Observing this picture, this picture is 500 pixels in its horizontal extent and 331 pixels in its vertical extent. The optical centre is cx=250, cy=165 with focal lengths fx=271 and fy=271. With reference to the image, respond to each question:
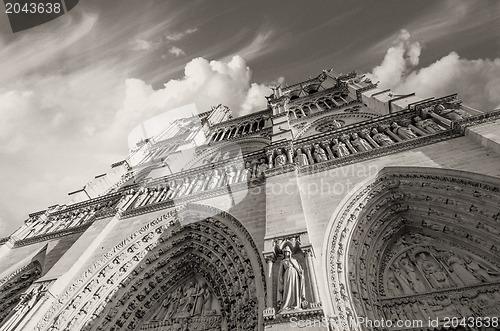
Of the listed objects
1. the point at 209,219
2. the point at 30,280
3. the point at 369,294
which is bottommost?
the point at 369,294

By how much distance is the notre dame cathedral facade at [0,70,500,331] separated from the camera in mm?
4648

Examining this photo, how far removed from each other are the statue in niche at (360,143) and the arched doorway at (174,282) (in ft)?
13.6

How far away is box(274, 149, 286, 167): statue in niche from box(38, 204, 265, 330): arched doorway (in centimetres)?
222

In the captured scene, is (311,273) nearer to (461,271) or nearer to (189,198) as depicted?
(461,271)

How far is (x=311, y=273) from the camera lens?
425cm

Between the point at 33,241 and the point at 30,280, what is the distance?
1.87 meters

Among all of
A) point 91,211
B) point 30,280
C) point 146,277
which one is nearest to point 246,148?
point 91,211

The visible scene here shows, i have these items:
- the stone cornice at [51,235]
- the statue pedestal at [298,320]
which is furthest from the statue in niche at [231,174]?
the stone cornice at [51,235]

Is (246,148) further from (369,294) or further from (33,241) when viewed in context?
(369,294)

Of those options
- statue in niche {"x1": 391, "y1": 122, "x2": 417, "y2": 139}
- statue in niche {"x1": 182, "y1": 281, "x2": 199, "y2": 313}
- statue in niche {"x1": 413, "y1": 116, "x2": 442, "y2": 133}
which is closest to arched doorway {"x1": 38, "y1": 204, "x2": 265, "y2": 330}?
statue in niche {"x1": 182, "y1": 281, "x2": 199, "y2": 313}

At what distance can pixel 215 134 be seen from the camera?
18953 mm

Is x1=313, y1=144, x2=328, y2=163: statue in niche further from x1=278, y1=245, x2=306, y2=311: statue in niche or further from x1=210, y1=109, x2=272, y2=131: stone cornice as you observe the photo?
x1=210, y1=109, x2=272, y2=131: stone cornice

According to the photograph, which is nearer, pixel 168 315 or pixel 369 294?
pixel 369 294
